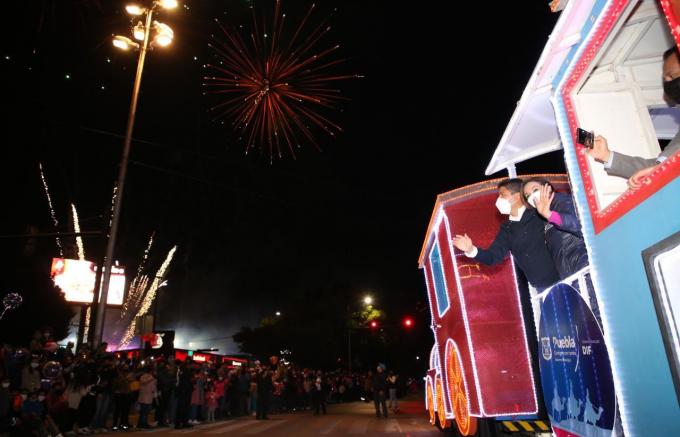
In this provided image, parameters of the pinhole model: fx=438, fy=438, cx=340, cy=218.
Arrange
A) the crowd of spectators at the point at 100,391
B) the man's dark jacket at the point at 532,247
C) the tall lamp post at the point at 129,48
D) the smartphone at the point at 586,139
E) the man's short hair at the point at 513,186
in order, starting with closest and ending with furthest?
the smartphone at the point at 586,139 → the man's dark jacket at the point at 532,247 → the man's short hair at the point at 513,186 → the crowd of spectators at the point at 100,391 → the tall lamp post at the point at 129,48

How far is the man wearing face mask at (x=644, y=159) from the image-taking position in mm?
2476

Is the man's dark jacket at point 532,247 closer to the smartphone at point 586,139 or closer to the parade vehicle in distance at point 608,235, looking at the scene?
the parade vehicle in distance at point 608,235

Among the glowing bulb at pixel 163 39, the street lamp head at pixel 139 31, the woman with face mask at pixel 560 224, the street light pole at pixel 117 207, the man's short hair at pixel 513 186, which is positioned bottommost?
the woman with face mask at pixel 560 224

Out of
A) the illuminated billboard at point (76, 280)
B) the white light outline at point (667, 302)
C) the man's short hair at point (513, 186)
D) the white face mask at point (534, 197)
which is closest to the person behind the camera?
the white light outline at point (667, 302)

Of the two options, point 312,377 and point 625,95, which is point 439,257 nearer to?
point 625,95

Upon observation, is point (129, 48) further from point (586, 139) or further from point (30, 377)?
point (586, 139)

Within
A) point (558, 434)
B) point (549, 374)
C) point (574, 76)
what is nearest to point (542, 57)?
point (574, 76)

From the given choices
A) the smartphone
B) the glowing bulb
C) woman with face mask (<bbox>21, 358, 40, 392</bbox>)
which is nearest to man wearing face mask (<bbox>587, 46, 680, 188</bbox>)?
the smartphone

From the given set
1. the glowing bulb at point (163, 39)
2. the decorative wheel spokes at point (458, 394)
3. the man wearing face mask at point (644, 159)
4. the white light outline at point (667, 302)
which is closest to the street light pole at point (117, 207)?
the glowing bulb at point (163, 39)

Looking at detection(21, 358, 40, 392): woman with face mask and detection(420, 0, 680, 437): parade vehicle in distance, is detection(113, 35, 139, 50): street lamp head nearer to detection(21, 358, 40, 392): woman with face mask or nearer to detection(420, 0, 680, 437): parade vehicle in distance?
detection(21, 358, 40, 392): woman with face mask

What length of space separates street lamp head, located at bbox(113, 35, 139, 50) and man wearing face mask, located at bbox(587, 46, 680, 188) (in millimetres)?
11809

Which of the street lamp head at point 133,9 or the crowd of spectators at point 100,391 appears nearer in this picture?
the crowd of spectators at point 100,391

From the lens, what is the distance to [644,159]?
2.71 meters

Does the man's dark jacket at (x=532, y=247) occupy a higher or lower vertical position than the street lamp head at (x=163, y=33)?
lower
